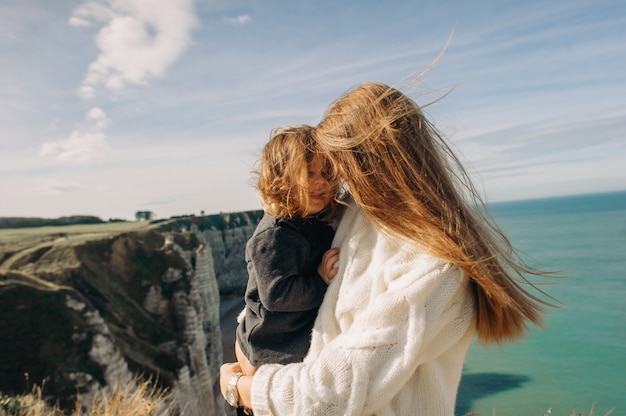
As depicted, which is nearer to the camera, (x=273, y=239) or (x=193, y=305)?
(x=273, y=239)

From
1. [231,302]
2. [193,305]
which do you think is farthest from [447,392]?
[231,302]

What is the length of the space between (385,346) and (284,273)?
68 cm

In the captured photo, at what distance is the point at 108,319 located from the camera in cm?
1506

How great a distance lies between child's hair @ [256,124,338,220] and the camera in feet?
7.63

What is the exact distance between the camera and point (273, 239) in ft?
7.86

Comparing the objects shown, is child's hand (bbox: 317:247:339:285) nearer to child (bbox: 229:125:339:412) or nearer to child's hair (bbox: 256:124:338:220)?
child (bbox: 229:125:339:412)

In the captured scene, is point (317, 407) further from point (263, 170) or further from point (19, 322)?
point (19, 322)

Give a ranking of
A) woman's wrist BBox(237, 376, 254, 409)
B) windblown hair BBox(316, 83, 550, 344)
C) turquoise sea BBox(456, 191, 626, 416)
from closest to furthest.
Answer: windblown hair BBox(316, 83, 550, 344)
woman's wrist BBox(237, 376, 254, 409)
turquoise sea BBox(456, 191, 626, 416)

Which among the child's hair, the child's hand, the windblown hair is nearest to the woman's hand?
the child's hand

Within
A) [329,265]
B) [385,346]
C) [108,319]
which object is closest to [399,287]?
[385,346]

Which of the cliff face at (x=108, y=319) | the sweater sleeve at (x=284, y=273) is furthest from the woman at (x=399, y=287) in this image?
the cliff face at (x=108, y=319)

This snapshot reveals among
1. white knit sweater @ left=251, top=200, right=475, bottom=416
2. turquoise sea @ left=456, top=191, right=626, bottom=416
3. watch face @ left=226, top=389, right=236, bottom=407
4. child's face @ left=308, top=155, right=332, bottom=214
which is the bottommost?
turquoise sea @ left=456, top=191, right=626, bottom=416

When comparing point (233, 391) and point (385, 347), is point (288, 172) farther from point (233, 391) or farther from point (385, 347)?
point (233, 391)

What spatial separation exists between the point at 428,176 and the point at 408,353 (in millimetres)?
736
